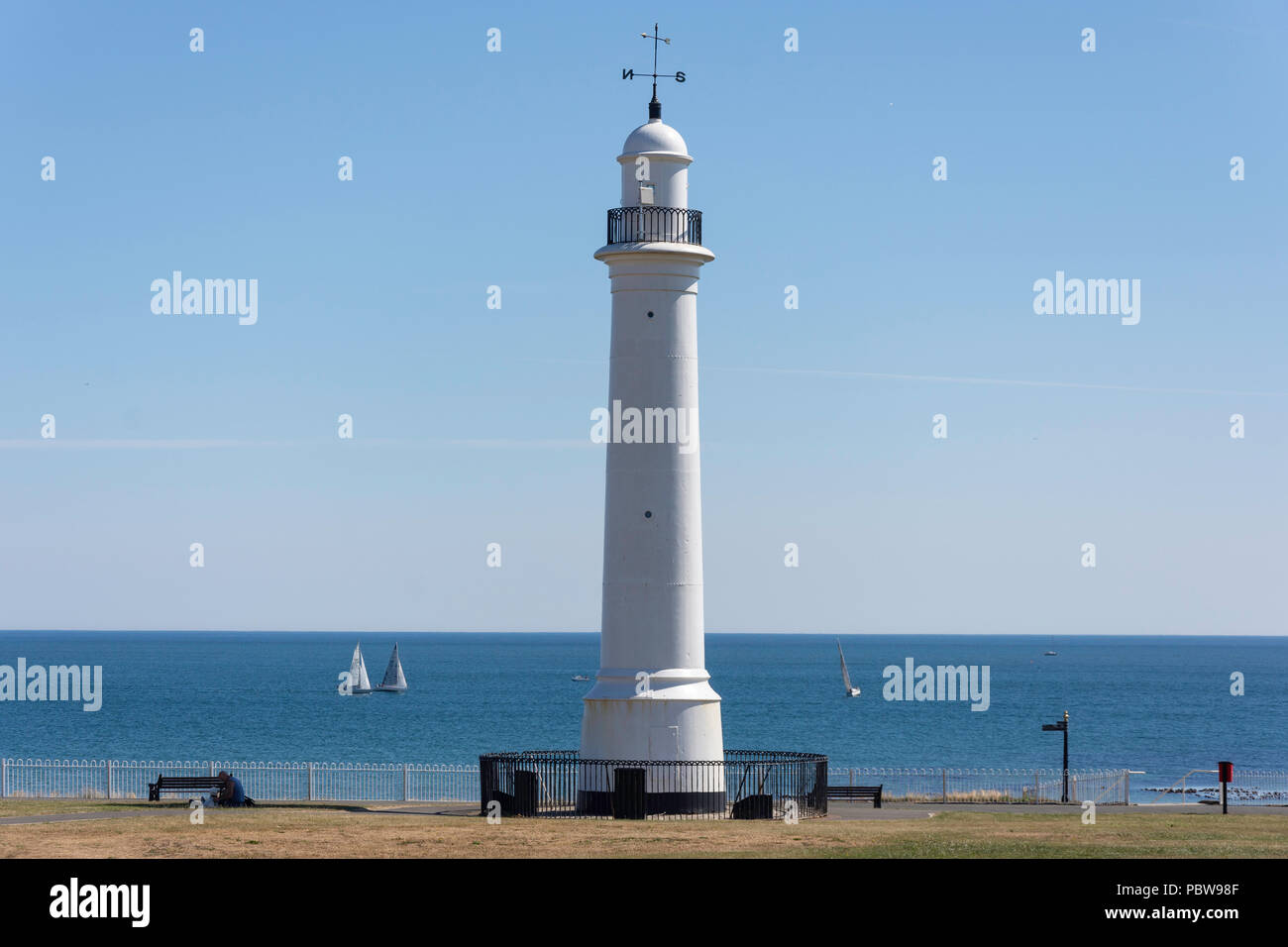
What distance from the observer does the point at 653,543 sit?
32562 millimetres

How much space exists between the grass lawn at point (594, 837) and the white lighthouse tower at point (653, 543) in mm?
3333

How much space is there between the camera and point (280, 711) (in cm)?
12988

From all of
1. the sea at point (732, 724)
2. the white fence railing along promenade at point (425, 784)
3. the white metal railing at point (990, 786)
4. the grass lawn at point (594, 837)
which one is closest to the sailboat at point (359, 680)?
the sea at point (732, 724)

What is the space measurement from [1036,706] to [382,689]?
61019mm

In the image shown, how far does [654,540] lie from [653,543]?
6 cm

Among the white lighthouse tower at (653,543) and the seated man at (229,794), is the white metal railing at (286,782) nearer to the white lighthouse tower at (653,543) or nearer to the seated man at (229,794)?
the seated man at (229,794)

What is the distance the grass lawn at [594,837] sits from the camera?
2352cm

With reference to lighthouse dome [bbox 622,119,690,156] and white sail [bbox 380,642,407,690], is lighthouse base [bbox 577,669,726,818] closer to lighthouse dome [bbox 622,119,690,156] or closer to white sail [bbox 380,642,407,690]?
lighthouse dome [bbox 622,119,690,156]

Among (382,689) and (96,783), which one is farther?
(382,689)
